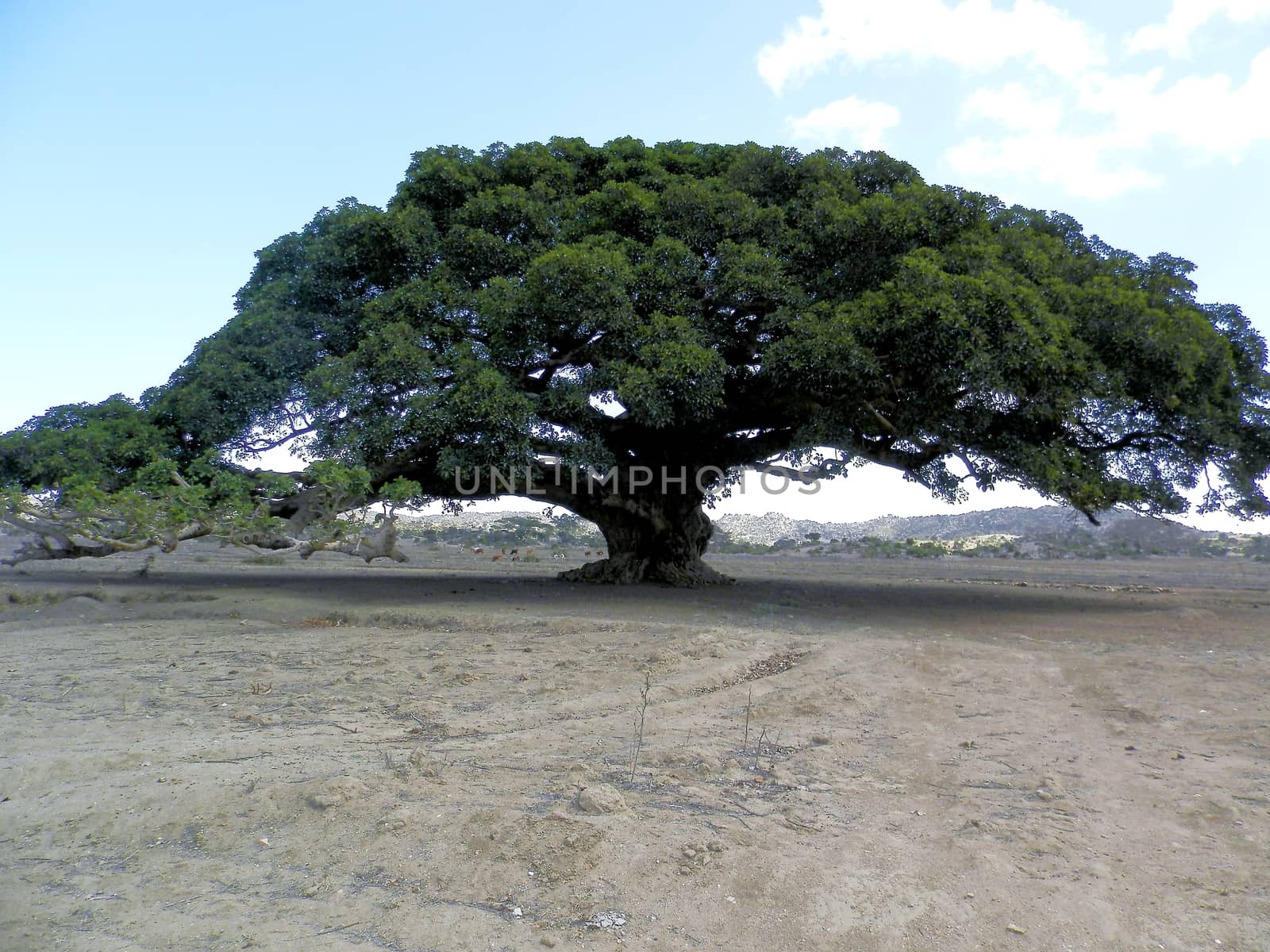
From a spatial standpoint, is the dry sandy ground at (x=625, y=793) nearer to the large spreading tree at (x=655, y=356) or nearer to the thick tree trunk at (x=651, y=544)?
the large spreading tree at (x=655, y=356)

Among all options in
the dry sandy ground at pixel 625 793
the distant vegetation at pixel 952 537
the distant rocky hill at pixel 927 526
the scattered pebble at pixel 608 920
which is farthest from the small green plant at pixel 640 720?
the distant rocky hill at pixel 927 526

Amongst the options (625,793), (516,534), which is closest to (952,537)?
(516,534)

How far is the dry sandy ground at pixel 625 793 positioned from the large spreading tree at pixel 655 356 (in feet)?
11.7

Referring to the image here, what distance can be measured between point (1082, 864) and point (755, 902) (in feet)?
4.55

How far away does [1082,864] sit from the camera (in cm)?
356

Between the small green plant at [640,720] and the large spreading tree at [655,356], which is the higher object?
the large spreading tree at [655,356]

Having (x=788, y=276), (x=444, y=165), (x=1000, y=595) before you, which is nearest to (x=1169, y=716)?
(x=788, y=276)

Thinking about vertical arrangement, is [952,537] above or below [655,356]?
below

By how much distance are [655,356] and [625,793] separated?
323 inches

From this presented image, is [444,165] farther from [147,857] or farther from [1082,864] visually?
[1082,864]

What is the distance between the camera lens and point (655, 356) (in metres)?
11.8

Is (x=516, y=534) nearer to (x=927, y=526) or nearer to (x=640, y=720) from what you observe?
(x=927, y=526)

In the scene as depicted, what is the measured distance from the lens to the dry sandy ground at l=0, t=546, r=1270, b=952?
3152 millimetres

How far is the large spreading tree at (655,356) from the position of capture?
11.5 metres
